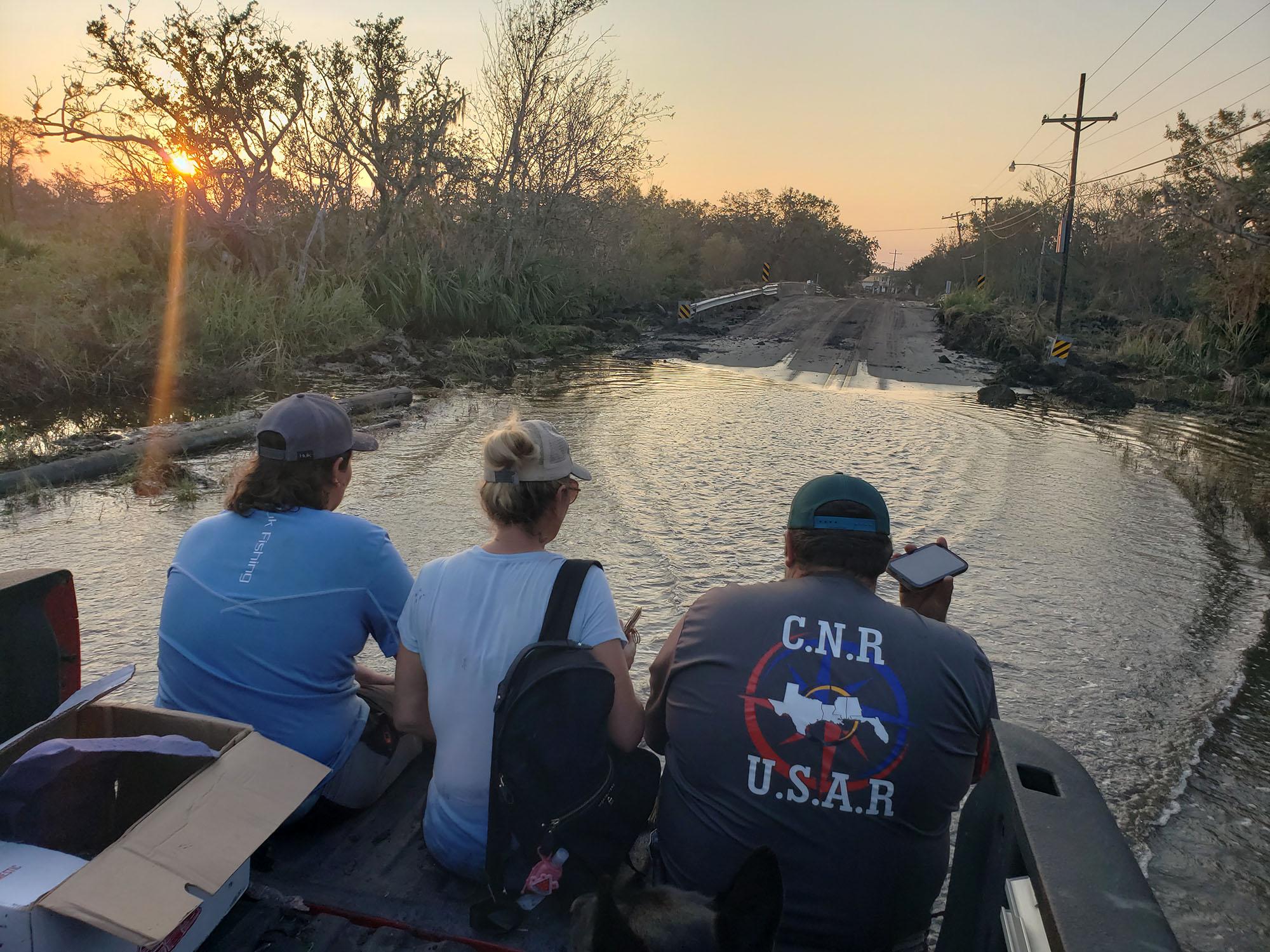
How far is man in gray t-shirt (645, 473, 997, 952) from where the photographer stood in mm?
2014

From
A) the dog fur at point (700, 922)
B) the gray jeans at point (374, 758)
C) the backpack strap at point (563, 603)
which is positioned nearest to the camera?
the dog fur at point (700, 922)

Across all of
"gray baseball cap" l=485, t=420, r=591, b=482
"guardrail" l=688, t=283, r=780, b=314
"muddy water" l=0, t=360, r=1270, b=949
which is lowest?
"muddy water" l=0, t=360, r=1270, b=949

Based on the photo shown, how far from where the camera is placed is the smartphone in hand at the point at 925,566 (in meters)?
2.64

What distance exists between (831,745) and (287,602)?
1588 millimetres

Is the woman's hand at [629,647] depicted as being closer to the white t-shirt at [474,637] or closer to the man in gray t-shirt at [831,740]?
the white t-shirt at [474,637]

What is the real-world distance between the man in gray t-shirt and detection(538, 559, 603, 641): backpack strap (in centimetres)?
30

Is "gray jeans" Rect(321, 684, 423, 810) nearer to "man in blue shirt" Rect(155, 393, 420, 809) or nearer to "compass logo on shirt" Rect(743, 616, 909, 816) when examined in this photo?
"man in blue shirt" Rect(155, 393, 420, 809)

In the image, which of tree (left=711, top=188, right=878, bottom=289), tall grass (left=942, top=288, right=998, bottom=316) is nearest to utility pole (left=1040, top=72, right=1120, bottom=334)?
tall grass (left=942, top=288, right=998, bottom=316)

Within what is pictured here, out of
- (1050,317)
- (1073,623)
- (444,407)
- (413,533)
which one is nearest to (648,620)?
(413,533)

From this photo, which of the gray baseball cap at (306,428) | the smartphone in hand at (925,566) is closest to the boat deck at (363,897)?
the gray baseball cap at (306,428)

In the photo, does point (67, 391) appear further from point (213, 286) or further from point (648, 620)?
point (648, 620)

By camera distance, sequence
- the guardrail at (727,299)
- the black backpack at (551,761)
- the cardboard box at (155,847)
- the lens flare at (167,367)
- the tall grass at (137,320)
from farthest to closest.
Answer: the guardrail at (727,299) < the tall grass at (137,320) < the lens flare at (167,367) < the black backpack at (551,761) < the cardboard box at (155,847)

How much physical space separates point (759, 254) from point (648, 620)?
67011 millimetres

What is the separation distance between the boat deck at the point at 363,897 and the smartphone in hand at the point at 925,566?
55.1 inches
